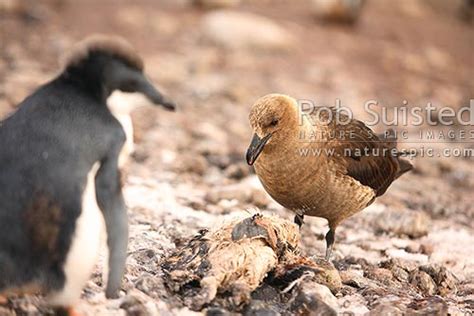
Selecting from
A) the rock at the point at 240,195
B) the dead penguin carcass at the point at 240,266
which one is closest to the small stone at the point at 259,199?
the rock at the point at 240,195

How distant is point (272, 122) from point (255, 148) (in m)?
0.24

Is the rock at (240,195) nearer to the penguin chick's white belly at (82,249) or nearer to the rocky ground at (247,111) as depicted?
the rocky ground at (247,111)

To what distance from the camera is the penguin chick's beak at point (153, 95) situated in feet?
12.3

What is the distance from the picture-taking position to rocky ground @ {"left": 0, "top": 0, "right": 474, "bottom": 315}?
4.61 meters

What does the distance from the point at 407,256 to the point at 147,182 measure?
8.23ft

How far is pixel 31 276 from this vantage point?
348 cm

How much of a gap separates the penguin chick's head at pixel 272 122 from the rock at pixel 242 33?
7.92 m

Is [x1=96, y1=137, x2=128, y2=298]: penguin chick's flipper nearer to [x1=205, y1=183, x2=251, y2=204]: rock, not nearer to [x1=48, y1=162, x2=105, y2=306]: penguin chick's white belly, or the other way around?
[x1=48, y1=162, x2=105, y2=306]: penguin chick's white belly

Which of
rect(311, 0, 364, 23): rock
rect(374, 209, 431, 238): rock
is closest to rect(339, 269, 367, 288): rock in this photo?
rect(374, 209, 431, 238): rock

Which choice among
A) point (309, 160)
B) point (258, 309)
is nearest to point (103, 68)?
point (258, 309)

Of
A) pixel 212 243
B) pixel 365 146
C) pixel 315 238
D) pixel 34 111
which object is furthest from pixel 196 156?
pixel 34 111

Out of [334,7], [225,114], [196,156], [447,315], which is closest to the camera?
[447,315]

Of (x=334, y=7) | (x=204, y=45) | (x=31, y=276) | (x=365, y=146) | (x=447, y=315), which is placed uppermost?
(x=334, y=7)

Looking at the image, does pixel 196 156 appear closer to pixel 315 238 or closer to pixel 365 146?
pixel 315 238
